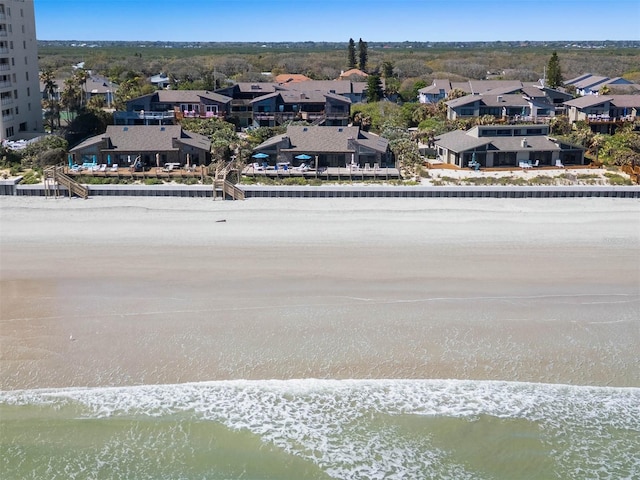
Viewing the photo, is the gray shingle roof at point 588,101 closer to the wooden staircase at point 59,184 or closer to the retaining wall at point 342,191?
the retaining wall at point 342,191

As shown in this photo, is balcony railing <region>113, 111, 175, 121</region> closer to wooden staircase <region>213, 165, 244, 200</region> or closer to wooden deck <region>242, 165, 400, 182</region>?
wooden deck <region>242, 165, 400, 182</region>

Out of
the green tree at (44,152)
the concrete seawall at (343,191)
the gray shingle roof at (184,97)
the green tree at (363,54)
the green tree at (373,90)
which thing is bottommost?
the concrete seawall at (343,191)

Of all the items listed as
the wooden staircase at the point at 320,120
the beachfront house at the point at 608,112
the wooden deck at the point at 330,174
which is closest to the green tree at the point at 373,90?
the wooden staircase at the point at 320,120

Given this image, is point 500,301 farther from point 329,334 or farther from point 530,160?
point 530,160

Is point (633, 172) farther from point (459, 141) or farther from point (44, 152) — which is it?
point (44, 152)

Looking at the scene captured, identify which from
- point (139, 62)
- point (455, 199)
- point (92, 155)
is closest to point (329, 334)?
point (455, 199)

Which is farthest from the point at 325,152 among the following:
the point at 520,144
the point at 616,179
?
the point at 616,179
